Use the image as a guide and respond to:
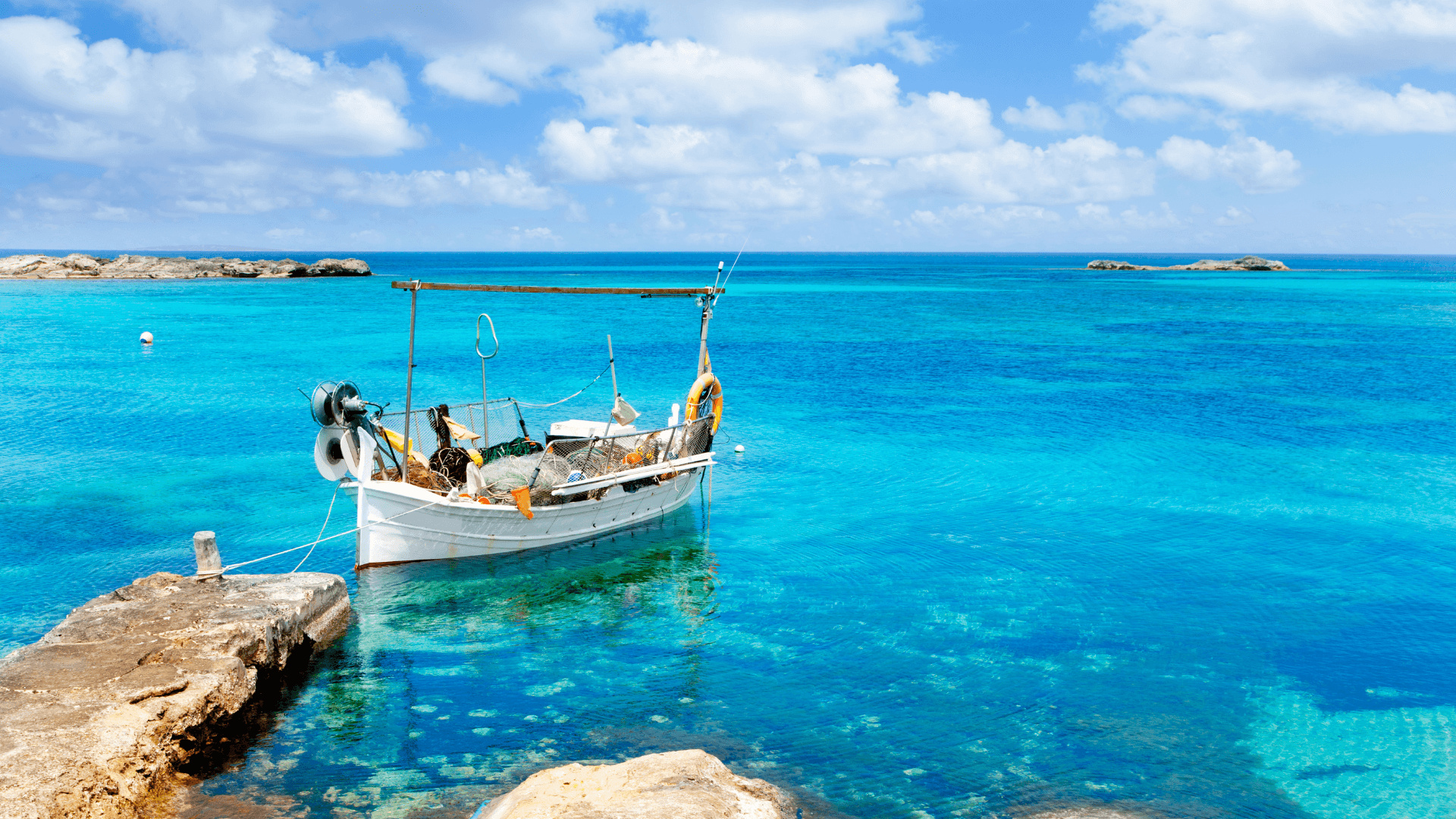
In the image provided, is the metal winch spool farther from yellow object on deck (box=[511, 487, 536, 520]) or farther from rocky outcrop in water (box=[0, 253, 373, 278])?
rocky outcrop in water (box=[0, 253, 373, 278])

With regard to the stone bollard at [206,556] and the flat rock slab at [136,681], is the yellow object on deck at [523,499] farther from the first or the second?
the stone bollard at [206,556]

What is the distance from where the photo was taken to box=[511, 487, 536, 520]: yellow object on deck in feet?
48.2

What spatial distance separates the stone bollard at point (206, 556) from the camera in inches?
454

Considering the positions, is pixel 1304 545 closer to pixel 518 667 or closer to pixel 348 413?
pixel 518 667

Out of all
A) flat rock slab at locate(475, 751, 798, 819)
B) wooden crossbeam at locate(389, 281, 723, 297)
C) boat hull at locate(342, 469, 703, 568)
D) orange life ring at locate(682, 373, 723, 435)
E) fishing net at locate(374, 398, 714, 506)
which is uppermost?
wooden crossbeam at locate(389, 281, 723, 297)

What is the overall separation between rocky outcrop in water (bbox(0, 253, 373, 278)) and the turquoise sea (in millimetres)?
64553

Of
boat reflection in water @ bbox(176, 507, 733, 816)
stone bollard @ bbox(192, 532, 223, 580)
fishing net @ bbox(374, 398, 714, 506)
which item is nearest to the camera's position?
boat reflection in water @ bbox(176, 507, 733, 816)

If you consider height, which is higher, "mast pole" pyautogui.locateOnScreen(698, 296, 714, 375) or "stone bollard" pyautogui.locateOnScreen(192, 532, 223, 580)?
"mast pole" pyautogui.locateOnScreen(698, 296, 714, 375)

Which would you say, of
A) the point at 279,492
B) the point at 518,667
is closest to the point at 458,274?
the point at 279,492

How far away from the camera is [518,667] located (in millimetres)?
11750

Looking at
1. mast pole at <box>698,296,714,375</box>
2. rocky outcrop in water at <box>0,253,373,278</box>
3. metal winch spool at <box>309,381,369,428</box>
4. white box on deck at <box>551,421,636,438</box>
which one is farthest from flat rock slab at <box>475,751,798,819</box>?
rocky outcrop in water at <box>0,253,373,278</box>

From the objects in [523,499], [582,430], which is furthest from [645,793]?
[582,430]

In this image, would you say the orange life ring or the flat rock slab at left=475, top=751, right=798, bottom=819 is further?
A: the orange life ring

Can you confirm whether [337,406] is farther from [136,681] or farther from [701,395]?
[701,395]
